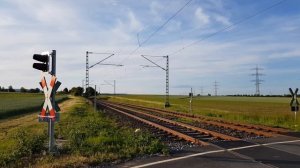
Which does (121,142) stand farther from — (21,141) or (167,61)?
→ (167,61)

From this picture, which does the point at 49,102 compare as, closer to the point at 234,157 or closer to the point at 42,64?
the point at 42,64

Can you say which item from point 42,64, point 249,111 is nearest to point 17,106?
point 249,111

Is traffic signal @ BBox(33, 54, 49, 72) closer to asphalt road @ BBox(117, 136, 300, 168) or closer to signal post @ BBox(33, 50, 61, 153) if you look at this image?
signal post @ BBox(33, 50, 61, 153)

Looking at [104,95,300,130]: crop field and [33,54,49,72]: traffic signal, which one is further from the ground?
[33,54,49,72]: traffic signal

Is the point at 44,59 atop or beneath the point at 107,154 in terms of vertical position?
atop

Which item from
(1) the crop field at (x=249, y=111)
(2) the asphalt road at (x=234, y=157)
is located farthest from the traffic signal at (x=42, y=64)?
(1) the crop field at (x=249, y=111)

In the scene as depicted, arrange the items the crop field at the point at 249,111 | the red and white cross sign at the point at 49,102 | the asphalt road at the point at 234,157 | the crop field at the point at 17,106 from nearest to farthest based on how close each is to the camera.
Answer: the asphalt road at the point at 234,157 < the red and white cross sign at the point at 49,102 < the crop field at the point at 249,111 < the crop field at the point at 17,106

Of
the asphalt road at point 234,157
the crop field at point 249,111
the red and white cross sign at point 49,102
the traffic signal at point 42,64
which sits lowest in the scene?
the asphalt road at point 234,157

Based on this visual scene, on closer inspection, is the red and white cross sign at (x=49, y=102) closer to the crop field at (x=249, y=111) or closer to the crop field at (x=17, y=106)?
the crop field at (x=249, y=111)

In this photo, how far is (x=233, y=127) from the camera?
23859 millimetres

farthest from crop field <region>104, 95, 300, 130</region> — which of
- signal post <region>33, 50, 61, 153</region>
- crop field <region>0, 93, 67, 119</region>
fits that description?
crop field <region>0, 93, 67, 119</region>

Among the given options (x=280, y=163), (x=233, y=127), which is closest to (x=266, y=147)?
(x=280, y=163)

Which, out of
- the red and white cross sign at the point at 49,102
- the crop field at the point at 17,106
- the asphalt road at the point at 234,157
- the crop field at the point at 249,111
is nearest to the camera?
the asphalt road at the point at 234,157

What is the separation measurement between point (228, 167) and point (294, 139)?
7.32 metres
